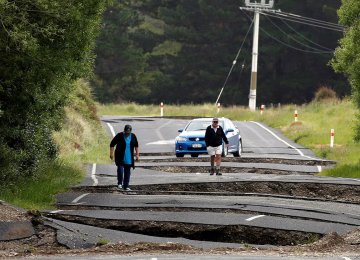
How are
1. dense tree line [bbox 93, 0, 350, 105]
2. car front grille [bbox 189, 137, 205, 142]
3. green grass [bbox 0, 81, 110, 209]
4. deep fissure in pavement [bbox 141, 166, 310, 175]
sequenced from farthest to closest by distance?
dense tree line [bbox 93, 0, 350, 105] < car front grille [bbox 189, 137, 205, 142] < deep fissure in pavement [bbox 141, 166, 310, 175] < green grass [bbox 0, 81, 110, 209]

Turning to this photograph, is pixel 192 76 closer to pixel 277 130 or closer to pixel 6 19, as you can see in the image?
pixel 277 130

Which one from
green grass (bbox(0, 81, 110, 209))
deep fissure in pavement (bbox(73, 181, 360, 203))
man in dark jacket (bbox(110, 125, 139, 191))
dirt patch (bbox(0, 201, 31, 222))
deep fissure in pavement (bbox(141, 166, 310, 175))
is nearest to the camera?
dirt patch (bbox(0, 201, 31, 222))

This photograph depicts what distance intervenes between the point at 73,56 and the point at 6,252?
393 inches

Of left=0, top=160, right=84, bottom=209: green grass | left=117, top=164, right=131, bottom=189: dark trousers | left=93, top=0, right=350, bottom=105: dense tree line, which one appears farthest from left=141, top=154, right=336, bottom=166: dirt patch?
left=93, top=0, right=350, bottom=105: dense tree line

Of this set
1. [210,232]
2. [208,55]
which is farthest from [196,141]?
[208,55]

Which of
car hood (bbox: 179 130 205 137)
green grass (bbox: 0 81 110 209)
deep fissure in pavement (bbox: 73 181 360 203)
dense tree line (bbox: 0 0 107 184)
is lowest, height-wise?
deep fissure in pavement (bbox: 73 181 360 203)

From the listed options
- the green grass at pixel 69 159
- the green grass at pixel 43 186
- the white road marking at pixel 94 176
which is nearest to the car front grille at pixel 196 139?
the green grass at pixel 69 159

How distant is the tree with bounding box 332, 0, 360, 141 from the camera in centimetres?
3044

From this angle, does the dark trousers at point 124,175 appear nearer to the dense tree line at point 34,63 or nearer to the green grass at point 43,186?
the green grass at point 43,186

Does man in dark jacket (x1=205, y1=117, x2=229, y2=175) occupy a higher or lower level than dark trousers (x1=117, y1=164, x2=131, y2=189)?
higher

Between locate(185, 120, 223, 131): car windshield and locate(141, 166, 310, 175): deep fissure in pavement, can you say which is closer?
locate(141, 166, 310, 175): deep fissure in pavement

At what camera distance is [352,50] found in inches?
1211

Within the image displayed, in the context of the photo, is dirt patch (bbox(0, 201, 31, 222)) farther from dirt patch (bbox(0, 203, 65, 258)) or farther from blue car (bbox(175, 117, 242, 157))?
blue car (bbox(175, 117, 242, 157))

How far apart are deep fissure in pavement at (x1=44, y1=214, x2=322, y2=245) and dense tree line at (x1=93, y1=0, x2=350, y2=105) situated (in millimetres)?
67218
